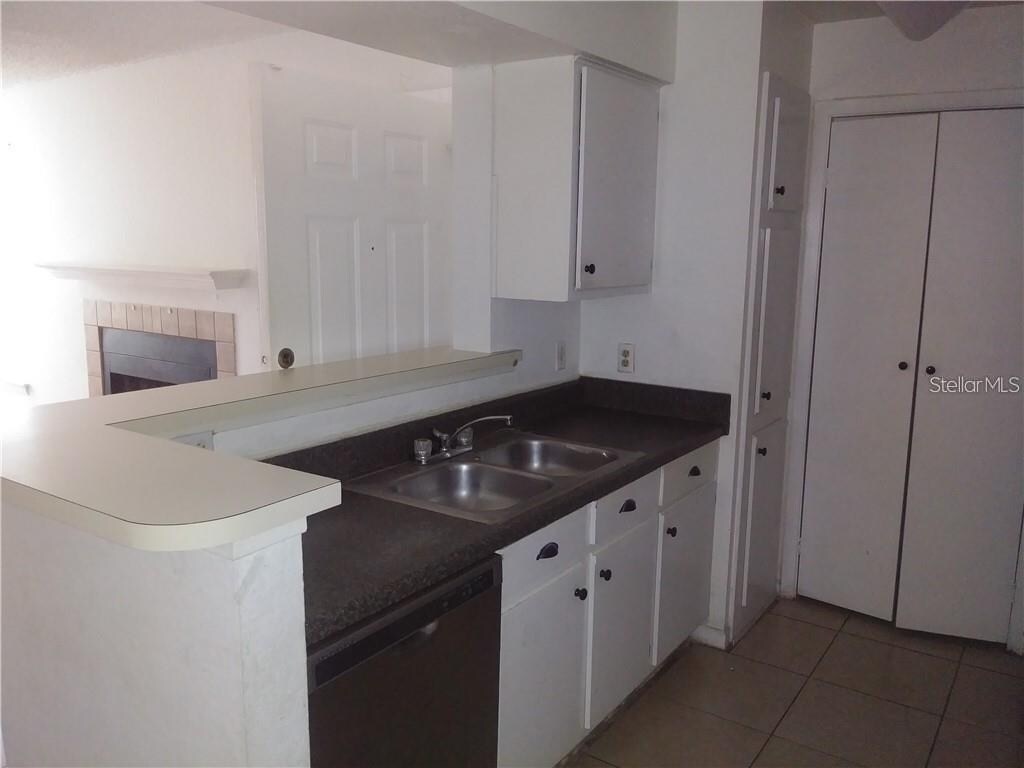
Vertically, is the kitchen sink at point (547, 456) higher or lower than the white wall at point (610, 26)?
lower

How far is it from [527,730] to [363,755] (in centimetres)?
69

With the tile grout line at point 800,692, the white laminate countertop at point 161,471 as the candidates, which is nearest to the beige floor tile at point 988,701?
the tile grout line at point 800,692

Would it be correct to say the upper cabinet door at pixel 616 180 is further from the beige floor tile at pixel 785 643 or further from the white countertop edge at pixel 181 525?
the white countertop edge at pixel 181 525

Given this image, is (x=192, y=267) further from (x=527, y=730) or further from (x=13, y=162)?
(x=527, y=730)

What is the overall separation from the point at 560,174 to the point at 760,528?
63.8 inches

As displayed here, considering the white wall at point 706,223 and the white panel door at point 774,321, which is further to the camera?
the white panel door at point 774,321

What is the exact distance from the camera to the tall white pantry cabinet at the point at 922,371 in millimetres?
2910

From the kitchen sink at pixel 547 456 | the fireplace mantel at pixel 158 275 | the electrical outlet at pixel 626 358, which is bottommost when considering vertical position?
the kitchen sink at pixel 547 456

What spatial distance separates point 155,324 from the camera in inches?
155

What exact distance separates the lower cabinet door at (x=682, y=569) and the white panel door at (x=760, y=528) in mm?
152

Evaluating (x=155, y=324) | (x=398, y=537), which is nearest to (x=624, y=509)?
(x=398, y=537)

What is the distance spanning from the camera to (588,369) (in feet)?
10.6

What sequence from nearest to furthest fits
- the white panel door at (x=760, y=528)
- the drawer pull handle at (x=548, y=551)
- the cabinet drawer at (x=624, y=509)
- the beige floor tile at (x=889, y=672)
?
the drawer pull handle at (x=548, y=551), the cabinet drawer at (x=624, y=509), the beige floor tile at (x=889, y=672), the white panel door at (x=760, y=528)

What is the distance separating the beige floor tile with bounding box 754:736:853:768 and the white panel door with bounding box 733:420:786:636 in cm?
64
